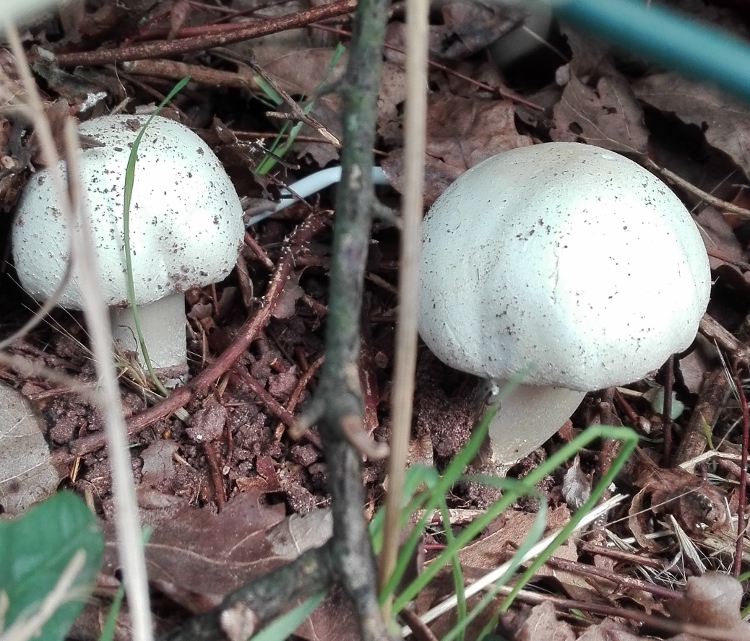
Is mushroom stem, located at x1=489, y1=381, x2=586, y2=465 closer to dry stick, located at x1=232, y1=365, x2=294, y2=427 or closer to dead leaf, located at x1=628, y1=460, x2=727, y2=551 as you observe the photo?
dead leaf, located at x1=628, y1=460, x2=727, y2=551

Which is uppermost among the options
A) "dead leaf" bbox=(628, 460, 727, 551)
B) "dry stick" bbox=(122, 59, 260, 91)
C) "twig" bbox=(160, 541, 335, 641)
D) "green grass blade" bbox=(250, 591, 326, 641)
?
"dry stick" bbox=(122, 59, 260, 91)

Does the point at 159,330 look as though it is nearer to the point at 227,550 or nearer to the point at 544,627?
the point at 227,550

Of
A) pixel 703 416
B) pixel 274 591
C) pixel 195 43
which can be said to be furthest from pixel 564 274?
pixel 195 43

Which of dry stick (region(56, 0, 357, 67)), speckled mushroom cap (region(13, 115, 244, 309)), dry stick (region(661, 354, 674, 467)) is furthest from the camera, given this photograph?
dry stick (region(661, 354, 674, 467))

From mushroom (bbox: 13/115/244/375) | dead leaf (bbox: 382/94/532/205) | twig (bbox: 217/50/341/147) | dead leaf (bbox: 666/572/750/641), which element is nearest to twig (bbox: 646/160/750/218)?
dead leaf (bbox: 382/94/532/205)

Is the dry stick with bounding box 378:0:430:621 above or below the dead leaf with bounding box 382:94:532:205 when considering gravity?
above

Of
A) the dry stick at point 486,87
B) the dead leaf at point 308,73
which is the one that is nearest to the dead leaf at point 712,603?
the dry stick at point 486,87

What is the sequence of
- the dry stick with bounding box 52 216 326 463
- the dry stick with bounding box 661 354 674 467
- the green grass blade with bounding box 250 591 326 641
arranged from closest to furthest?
the green grass blade with bounding box 250 591 326 641, the dry stick with bounding box 52 216 326 463, the dry stick with bounding box 661 354 674 467

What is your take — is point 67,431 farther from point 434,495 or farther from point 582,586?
point 582,586
